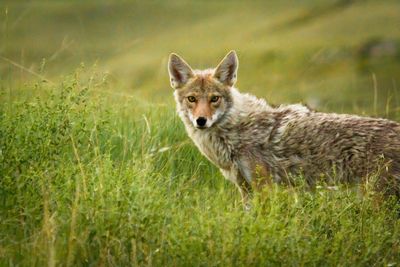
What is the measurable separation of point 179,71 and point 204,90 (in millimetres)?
405

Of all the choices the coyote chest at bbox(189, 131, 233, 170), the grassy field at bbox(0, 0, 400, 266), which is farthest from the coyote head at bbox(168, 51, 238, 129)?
the grassy field at bbox(0, 0, 400, 266)

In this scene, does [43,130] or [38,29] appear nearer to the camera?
[43,130]

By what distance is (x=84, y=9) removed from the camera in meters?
63.0

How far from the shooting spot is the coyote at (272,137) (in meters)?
7.81

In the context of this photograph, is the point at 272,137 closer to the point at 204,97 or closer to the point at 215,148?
the point at 215,148

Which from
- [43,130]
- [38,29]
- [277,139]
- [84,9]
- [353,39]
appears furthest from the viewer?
[84,9]

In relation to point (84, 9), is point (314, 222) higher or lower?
lower

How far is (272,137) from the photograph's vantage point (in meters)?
8.45

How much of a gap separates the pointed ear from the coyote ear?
28 cm

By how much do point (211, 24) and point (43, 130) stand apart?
5388 cm

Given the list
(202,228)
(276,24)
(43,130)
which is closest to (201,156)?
(43,130)

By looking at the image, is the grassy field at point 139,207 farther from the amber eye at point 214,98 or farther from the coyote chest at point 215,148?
the amber eye at point 214,98

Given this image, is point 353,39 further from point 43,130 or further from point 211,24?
point 43,130

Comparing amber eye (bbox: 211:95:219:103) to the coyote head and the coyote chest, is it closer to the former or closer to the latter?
the coyote head
